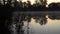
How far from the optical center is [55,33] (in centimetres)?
280

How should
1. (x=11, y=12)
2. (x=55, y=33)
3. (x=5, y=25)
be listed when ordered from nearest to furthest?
(x=5, y=25)
(x=11, y=12)
(x=55, y=33)

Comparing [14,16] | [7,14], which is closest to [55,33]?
[14,16]

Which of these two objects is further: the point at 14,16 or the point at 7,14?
the point at 14,16

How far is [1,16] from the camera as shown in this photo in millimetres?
2305

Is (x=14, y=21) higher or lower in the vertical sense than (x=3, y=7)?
lower

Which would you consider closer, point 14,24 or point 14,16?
point 14,24

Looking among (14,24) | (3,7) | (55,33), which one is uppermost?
(3,7)

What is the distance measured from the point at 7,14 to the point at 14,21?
5.2 inches

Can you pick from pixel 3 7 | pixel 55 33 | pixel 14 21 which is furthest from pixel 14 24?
pixel 55 33

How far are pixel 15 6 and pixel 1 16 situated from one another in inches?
15.5

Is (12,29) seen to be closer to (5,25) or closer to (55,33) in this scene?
(5,25)

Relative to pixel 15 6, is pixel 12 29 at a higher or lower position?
lower

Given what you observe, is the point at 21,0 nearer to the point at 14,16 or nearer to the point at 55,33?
the point at 14,16

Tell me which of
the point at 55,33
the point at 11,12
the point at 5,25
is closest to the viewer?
the point at 5,25
